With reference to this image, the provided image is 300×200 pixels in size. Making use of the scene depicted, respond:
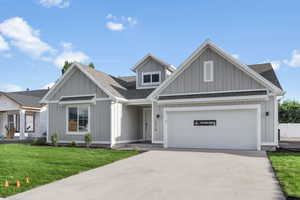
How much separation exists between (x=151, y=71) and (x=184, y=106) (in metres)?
4.80

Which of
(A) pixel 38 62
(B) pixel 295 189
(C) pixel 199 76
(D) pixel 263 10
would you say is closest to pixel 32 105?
(A) pixel 38 62

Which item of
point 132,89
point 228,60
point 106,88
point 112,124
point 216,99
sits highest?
point 228,60

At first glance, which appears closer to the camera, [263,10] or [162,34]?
[263,10]

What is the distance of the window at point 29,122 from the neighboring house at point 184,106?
23.1 feet

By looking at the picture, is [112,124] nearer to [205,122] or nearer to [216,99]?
[205,122]

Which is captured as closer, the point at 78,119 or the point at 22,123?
the point at 78,119

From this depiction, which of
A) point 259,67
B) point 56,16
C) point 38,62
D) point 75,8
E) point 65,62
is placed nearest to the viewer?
point 75,8

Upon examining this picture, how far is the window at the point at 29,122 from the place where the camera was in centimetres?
2346

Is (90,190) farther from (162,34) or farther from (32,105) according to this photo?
(32,105)

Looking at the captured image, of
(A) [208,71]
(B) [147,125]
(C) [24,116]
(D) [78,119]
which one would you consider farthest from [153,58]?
(C) [24,116]

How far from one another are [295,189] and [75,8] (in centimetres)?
1194

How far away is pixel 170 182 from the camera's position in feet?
23.2

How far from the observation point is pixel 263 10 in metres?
13.1

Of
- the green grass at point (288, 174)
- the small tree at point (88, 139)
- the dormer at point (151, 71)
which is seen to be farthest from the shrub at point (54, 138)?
the green grass at point (288, 174)
